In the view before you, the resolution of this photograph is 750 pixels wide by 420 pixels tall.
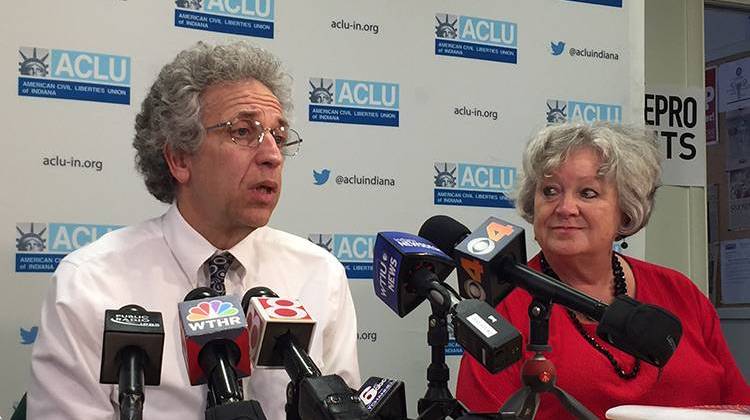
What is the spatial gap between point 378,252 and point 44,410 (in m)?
0.84

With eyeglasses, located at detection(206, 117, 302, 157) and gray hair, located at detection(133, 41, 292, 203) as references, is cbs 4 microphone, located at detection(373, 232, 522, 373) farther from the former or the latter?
gray hair, located at detection(133, 41, 292, 203)

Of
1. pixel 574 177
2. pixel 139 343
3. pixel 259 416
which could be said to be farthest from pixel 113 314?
pixel 574 177

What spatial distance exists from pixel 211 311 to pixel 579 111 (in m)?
2.53

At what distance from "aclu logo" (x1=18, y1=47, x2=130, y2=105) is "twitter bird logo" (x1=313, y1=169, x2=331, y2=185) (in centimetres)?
66

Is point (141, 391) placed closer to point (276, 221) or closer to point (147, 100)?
point (147, 100)

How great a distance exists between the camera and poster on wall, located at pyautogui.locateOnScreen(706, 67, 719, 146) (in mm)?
5891

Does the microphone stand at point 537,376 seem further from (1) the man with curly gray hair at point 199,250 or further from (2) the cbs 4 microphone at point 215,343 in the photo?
(1) the man with curly gray hair at point 199,250

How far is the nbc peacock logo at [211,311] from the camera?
1224 millimetres

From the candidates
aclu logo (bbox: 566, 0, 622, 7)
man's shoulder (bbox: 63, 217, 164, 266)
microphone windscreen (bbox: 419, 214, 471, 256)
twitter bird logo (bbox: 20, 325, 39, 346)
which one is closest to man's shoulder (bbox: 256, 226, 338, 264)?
man's shoulder (bbox: 63, 217, 164, 266)

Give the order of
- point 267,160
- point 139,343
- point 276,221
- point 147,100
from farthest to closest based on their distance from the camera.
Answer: point 276,221
point 147,100
point 267,160
point 139,343

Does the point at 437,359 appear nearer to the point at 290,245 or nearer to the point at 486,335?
the point at 486,335

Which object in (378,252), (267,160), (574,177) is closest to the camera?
(378,252)

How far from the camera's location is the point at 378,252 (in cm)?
157

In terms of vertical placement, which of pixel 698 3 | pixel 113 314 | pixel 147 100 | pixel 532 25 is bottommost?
pixel 113 314
